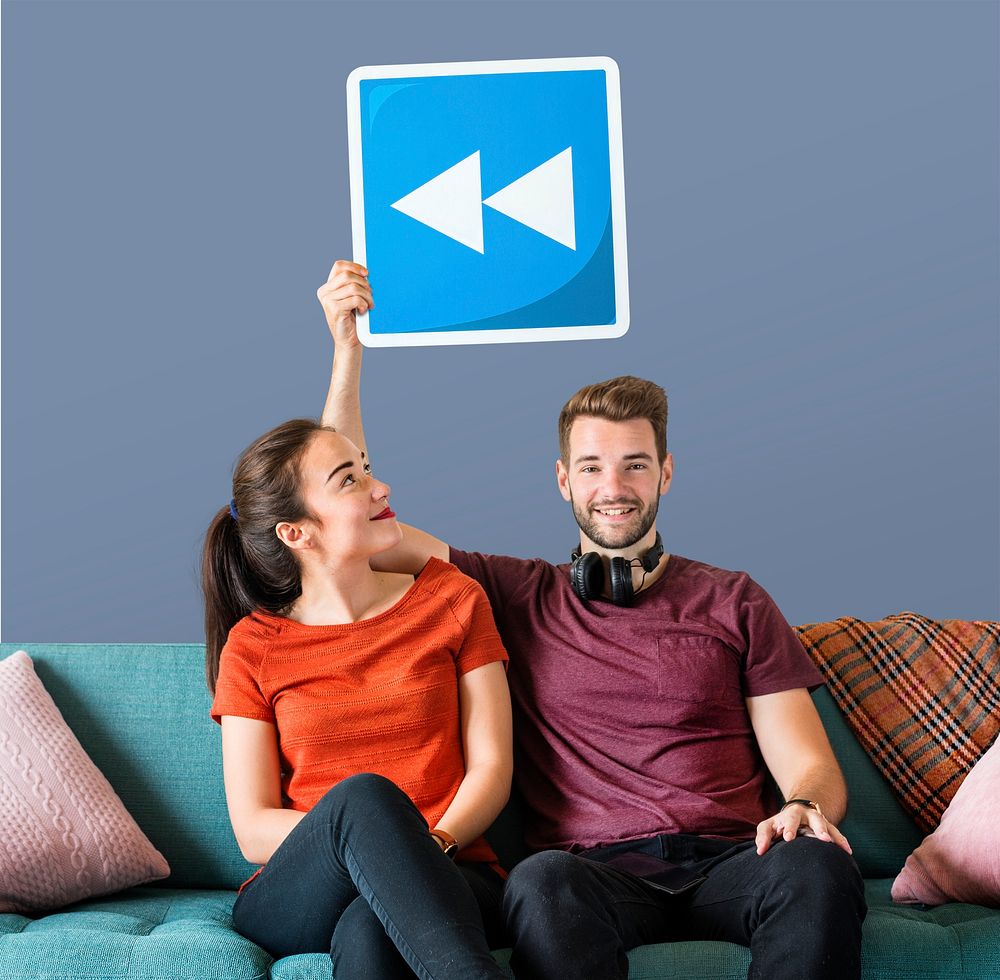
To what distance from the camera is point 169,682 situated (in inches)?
90.2

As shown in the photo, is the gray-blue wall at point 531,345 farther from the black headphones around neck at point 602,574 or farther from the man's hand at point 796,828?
the man's hand at point 796,828

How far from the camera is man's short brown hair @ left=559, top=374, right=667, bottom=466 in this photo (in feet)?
7.14

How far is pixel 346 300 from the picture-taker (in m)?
2.35

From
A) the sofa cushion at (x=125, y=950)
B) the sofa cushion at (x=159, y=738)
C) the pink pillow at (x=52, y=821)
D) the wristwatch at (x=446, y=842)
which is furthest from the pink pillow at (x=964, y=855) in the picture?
the pink pillow at (x=52, y=821)

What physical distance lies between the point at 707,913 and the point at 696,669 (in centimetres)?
42

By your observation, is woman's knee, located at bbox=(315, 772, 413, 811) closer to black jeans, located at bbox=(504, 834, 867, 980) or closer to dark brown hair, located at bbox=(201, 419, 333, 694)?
black jeans, located at bbox=(504, 834, 867, 980)

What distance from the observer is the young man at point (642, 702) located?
5.88 ft

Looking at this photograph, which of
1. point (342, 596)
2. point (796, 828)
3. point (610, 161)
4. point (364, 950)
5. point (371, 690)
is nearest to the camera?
point (364, 950)

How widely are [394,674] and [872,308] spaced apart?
153 cm

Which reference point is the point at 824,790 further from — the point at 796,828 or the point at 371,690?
the point at 371,690

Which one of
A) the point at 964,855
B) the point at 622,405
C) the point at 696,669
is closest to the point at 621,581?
the point at 696,669

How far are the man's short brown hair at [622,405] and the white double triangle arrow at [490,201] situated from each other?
0.46 m

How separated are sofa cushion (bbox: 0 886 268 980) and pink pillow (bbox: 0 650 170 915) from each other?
84mm

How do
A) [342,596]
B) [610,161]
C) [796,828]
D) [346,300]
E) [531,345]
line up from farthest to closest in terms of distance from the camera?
[531,345] < [610,161] < [346,300] < [342,596] < [796,828]
